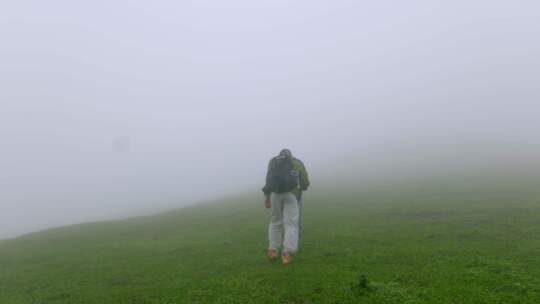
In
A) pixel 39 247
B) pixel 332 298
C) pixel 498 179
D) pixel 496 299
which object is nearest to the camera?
pixel 496 299

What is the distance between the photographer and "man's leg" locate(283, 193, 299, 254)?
15.0 metres

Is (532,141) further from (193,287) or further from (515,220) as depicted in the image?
(193,287)

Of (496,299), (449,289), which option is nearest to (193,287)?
(449,289)

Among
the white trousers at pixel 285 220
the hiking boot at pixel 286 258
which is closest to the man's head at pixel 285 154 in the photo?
the white trousers at pixel 285 220

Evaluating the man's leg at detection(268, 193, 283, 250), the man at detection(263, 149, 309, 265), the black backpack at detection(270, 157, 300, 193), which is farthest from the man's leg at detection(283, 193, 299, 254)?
the black backpack at detection(270, 157, 300, 193)

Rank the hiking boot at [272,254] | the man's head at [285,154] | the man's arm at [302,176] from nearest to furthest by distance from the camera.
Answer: the man's head at [285,154], the man's arm at [302,176], the hiking boot at [272,254]

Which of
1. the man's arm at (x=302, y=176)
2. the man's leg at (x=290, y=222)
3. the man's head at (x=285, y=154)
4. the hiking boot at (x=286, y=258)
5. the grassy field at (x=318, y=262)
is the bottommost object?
the grassy field at (x=318, y=262)

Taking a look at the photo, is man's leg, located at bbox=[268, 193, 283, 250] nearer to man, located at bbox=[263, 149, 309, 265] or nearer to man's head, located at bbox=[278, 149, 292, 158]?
man, located at bbox=[263, 149, 309, 265]

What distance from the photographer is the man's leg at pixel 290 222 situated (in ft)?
49.1

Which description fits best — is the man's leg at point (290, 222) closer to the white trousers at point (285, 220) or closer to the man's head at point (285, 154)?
the white trousers at point (285, 220)

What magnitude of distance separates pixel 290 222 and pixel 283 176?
60.7 inches

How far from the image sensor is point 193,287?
13.7m

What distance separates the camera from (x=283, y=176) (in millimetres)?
14922

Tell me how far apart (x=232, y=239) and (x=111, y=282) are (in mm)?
7899
